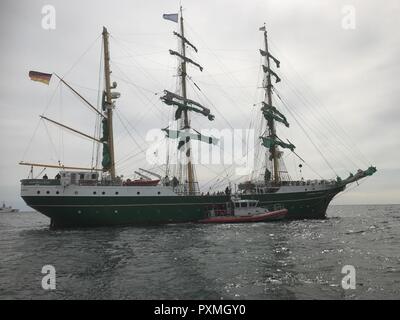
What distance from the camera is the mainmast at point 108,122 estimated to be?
47.1m

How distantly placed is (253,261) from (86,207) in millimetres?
26496

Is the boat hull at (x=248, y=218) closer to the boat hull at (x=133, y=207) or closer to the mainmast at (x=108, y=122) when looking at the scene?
the boat hull at (x=133, y=207)

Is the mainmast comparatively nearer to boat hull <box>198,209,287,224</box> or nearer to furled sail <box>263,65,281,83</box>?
boat hull <box>198,209,287,224</box>

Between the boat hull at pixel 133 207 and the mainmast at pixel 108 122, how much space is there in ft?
18.7

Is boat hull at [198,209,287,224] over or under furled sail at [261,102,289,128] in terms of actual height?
under

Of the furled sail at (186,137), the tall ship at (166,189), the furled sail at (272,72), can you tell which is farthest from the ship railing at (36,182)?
the furled sail at (272,72)

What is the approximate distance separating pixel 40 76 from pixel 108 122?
11.3m

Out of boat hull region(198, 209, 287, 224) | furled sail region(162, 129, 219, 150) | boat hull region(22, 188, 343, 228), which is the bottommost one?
boat hull region(198, 209, 287, 224)

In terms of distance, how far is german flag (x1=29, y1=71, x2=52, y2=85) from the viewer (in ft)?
127

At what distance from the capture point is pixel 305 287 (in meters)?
15.2

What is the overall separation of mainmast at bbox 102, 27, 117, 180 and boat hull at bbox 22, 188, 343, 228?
569 centimetres

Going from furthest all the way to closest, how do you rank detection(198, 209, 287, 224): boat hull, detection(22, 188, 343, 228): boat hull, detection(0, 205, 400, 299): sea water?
detection(198, 209, 287, 224): boat hull, detection(22, 188, 343, 228): boat hull, detection(0, 205, 400, 299): sea water

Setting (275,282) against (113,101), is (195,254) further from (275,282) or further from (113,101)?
(113,101)

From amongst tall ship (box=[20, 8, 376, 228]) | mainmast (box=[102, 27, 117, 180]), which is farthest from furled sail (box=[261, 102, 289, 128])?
mainmast (box=[102, 27, 117, 180])
